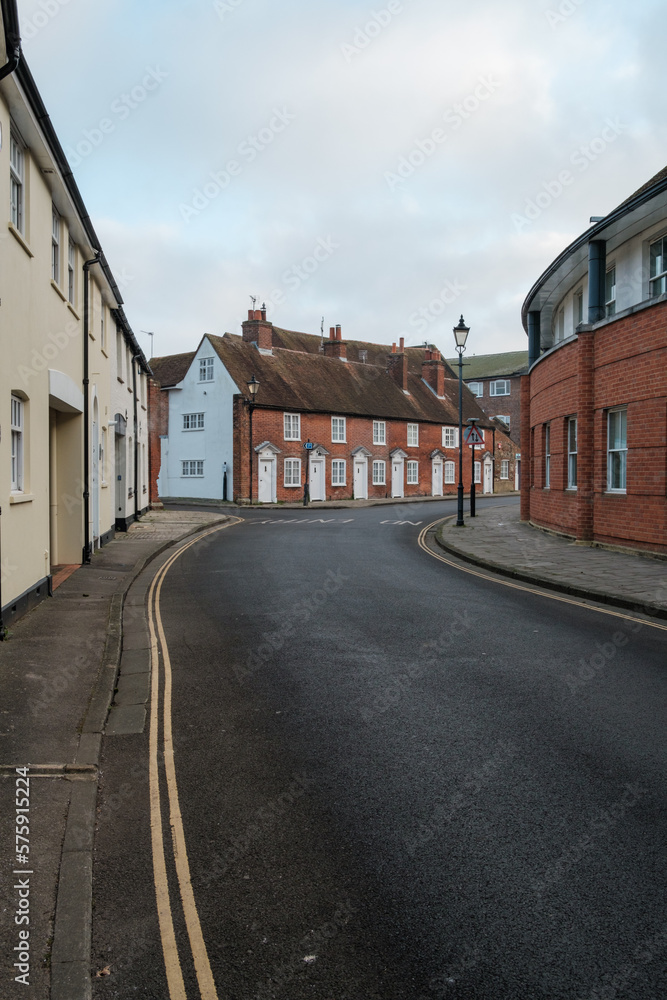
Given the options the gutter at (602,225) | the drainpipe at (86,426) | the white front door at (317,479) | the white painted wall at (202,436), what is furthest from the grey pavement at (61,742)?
the white front door at (317,479)

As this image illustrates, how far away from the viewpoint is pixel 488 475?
61594 millimetres

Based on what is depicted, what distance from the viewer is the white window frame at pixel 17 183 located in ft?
33.4

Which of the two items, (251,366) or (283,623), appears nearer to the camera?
(283,623)

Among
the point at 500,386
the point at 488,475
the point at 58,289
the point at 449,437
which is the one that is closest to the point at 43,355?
the point at 58,289

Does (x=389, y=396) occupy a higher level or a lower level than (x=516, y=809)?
higher

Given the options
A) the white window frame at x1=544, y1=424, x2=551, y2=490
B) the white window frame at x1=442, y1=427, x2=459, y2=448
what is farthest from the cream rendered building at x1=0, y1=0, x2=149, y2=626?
the white window frame at x1=442, y1=427, x2=459, y2=448

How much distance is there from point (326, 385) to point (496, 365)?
38.4 meters

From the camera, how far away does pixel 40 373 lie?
11.1 meters

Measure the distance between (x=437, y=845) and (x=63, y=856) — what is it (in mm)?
1907

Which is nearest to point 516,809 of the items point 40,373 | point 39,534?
point 39,534

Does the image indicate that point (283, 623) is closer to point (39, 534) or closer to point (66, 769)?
point (39, 534)

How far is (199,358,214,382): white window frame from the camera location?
145ft

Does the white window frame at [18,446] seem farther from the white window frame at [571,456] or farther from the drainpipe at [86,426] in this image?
the white window frame at [571,456]

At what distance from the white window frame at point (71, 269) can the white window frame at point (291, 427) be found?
2959cm
